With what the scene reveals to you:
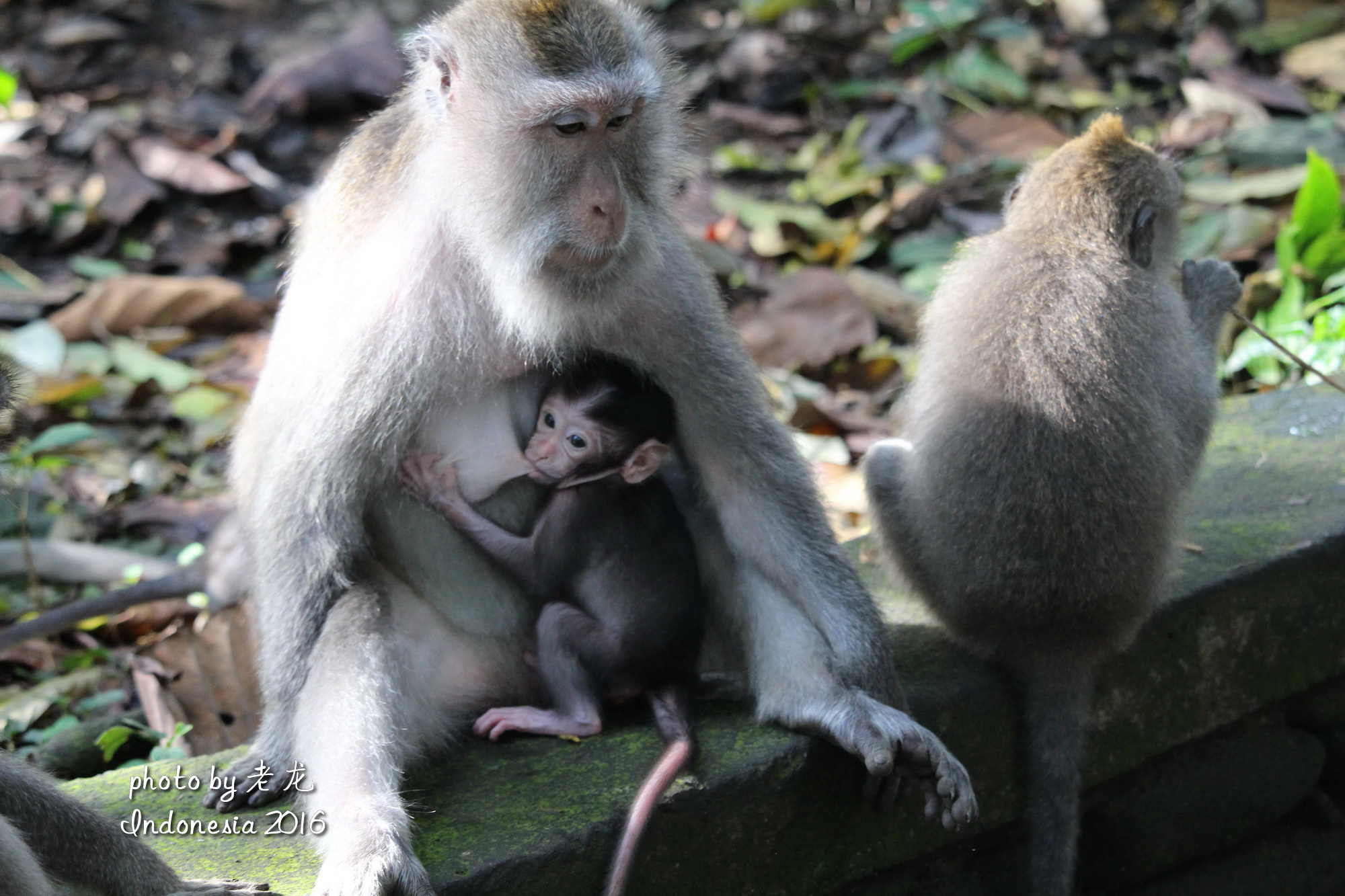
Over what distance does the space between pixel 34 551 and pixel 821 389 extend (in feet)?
11.5

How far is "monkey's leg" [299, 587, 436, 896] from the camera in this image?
2557mm

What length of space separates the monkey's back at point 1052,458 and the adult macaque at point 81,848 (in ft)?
6.11

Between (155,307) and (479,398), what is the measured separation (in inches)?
162

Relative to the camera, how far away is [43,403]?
6.10 m

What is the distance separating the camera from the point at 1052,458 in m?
3.35

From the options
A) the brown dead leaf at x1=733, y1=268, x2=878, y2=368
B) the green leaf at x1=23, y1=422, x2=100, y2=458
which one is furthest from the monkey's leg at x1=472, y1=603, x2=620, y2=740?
the brown dead leaf at x1=733, y1=268, x2=878, y2=368

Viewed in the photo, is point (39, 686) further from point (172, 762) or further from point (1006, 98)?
point (1006, 98)

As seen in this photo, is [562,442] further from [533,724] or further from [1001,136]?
[1001,136]

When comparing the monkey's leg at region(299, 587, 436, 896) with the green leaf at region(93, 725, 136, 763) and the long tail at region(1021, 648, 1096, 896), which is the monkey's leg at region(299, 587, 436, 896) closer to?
the green leaf at region(93, 725, 136, 763)

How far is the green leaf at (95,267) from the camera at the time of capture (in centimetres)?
702

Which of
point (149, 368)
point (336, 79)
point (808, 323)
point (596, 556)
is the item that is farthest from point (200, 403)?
point (596, 556)

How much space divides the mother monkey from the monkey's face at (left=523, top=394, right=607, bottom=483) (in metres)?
0.08

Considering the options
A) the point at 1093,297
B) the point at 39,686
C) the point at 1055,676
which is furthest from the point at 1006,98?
the point at 39,686

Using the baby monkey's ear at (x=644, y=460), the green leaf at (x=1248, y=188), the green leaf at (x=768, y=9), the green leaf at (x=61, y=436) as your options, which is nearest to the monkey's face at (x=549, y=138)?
the baby monkey's ear at (x=644, y=460)
